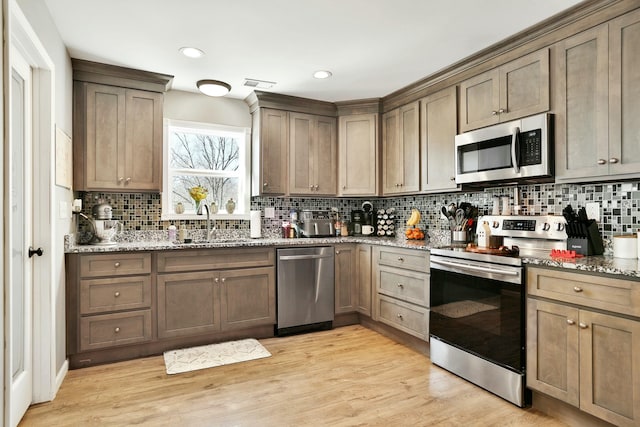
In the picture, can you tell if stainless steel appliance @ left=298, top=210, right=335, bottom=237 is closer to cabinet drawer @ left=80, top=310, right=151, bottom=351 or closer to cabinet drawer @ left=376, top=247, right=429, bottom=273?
cabinet drawer @ left=376, top=247, right=429, bottom=273

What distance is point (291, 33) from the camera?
2.64 metres

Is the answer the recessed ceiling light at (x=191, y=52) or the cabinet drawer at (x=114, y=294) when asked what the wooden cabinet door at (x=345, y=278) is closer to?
the cabinet drawer at (x=114, y=294)

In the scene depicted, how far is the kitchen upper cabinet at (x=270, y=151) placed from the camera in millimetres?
3916

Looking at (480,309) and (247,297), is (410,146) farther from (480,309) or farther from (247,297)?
(247,297)

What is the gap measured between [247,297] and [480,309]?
197cm

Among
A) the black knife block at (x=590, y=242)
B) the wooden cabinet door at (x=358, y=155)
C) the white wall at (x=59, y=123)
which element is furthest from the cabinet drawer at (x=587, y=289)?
the white wall at (x=59, y=123)

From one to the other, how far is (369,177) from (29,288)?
10.1ft

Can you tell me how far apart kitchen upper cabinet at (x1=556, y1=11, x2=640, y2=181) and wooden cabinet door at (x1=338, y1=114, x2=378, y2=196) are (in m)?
1.93

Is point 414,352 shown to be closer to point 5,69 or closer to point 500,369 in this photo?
point 500,369

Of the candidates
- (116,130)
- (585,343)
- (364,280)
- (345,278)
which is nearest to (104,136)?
(116,130)

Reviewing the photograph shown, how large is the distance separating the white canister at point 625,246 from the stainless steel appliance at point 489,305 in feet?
1.15

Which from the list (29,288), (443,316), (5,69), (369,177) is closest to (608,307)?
(443,316)

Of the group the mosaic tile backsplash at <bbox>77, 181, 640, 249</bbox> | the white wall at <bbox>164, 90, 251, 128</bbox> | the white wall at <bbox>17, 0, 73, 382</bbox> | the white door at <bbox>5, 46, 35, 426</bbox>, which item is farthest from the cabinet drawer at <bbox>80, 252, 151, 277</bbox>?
the white wall at <bbox>164, 90, 251, 128</bbox>

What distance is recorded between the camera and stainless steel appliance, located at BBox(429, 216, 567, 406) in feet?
7.41
